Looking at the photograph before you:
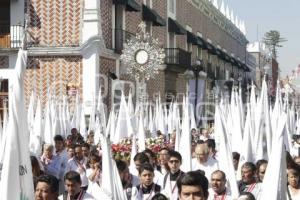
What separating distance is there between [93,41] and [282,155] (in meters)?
16.4

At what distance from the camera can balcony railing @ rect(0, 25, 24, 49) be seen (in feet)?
70.7

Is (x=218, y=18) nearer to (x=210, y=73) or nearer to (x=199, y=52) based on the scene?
(x=210, y=73)

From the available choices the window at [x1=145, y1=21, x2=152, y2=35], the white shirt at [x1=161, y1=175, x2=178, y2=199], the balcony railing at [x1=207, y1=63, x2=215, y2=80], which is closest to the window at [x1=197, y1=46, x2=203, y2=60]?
the balcony railing at [x1=207, y1=63, x2=215, y2=80]

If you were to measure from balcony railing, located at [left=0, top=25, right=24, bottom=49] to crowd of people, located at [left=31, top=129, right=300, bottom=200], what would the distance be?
466 inches

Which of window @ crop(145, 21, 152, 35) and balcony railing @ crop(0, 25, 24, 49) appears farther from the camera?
window @ crop(145, 21, 152, 35)

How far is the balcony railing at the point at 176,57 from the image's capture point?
3275 cm

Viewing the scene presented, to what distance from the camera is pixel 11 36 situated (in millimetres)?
21656

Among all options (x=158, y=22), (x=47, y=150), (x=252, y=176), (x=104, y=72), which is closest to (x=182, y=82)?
(x=158, y=22)

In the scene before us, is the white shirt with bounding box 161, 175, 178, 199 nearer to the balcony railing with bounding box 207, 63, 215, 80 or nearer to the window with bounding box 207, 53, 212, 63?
the balcony railing with bounding box 207, 63, 215, 80

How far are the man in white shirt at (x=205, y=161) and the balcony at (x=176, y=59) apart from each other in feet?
76.7

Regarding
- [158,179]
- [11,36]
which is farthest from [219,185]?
[11,36]

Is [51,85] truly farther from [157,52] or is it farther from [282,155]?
[282,155]

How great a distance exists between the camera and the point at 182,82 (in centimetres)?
3828

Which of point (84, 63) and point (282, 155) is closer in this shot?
point (282, 155)
